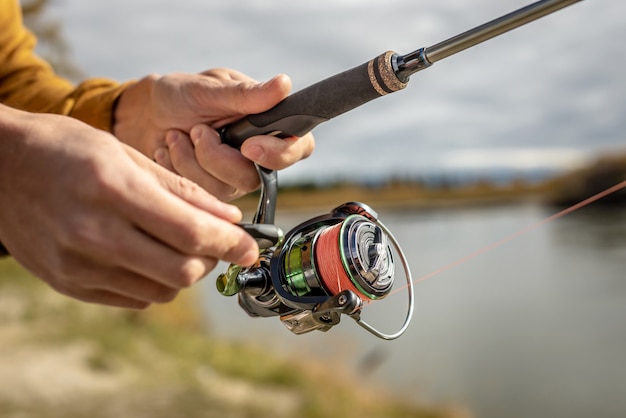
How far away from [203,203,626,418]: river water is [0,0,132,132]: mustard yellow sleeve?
482 centimetres

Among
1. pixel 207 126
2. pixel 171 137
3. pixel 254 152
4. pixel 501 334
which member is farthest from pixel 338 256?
pixel 501 334

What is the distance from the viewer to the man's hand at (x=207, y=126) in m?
1.69

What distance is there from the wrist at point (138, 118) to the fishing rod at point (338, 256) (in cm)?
65

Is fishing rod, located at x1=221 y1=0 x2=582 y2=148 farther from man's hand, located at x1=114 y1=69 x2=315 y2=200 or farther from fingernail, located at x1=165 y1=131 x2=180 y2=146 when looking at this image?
fingernail, located at x1=165 y1=131 x2=180 y2=146

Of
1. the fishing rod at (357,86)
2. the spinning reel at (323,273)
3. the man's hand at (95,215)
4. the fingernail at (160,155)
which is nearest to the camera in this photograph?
the man's hand at (95,215)

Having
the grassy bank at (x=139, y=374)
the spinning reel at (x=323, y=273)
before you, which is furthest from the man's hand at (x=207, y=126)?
the grassy bank at (x=139, y=374)

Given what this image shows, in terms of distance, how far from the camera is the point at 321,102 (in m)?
1.53

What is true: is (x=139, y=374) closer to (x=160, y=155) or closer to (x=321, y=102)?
(x=160, y=155)

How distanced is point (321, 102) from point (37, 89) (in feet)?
3.38

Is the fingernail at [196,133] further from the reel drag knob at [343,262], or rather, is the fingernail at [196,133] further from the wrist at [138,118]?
the reel drag knob at [343,262]

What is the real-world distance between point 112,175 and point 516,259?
21.5 metres

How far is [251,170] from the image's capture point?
180cm

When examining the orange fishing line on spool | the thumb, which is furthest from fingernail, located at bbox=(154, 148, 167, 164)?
the orange fishing line on spool

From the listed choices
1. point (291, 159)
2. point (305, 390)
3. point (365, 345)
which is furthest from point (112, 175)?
point (365, 345)
